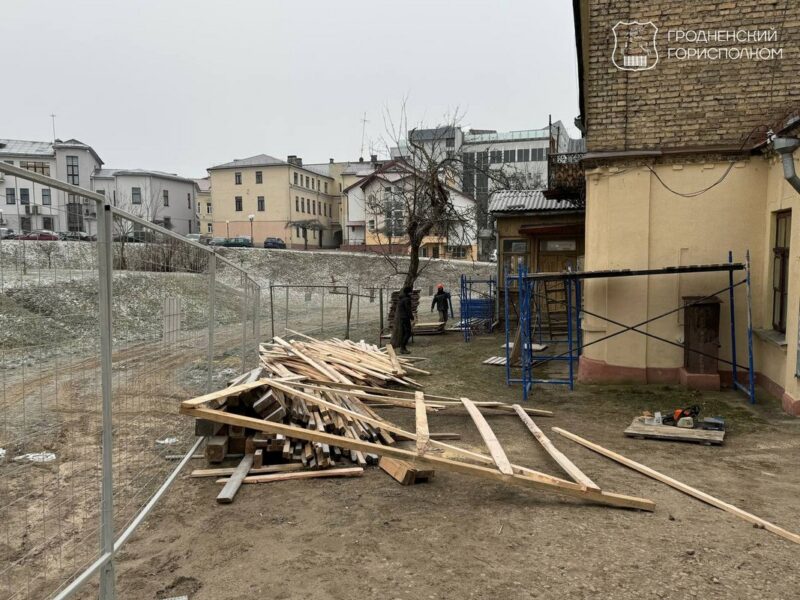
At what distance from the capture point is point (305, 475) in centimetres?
596

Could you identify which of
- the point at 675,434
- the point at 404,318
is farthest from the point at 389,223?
the point at 675,434

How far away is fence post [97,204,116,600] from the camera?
3.29 m

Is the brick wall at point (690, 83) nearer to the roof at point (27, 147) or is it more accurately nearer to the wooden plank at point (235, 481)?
the wooden plank at point (235, 481)

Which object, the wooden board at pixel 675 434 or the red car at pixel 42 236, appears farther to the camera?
the wooden board at pixel 675 434

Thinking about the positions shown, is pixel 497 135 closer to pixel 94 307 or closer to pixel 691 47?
pixel 691 47

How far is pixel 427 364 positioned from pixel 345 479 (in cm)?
808

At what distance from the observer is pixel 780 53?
32.1 feet

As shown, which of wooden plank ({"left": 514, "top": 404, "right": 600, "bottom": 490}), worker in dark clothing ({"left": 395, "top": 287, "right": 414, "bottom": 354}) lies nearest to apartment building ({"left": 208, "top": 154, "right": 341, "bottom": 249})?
worker in dark clothing ({"left": 395, "top": 287, "right": 414, "bottom": 354})

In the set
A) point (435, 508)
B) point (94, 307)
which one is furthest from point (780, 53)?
point (94, 307)

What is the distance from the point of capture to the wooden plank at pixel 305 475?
5805mm

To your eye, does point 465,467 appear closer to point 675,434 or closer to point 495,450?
point 495,450

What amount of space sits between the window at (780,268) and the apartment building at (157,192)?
5745 cm

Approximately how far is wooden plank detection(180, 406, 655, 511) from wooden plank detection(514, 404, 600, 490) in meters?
0.12

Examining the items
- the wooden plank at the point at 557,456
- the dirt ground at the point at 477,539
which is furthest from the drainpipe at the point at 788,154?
the wooden plank at the point at 557,456
